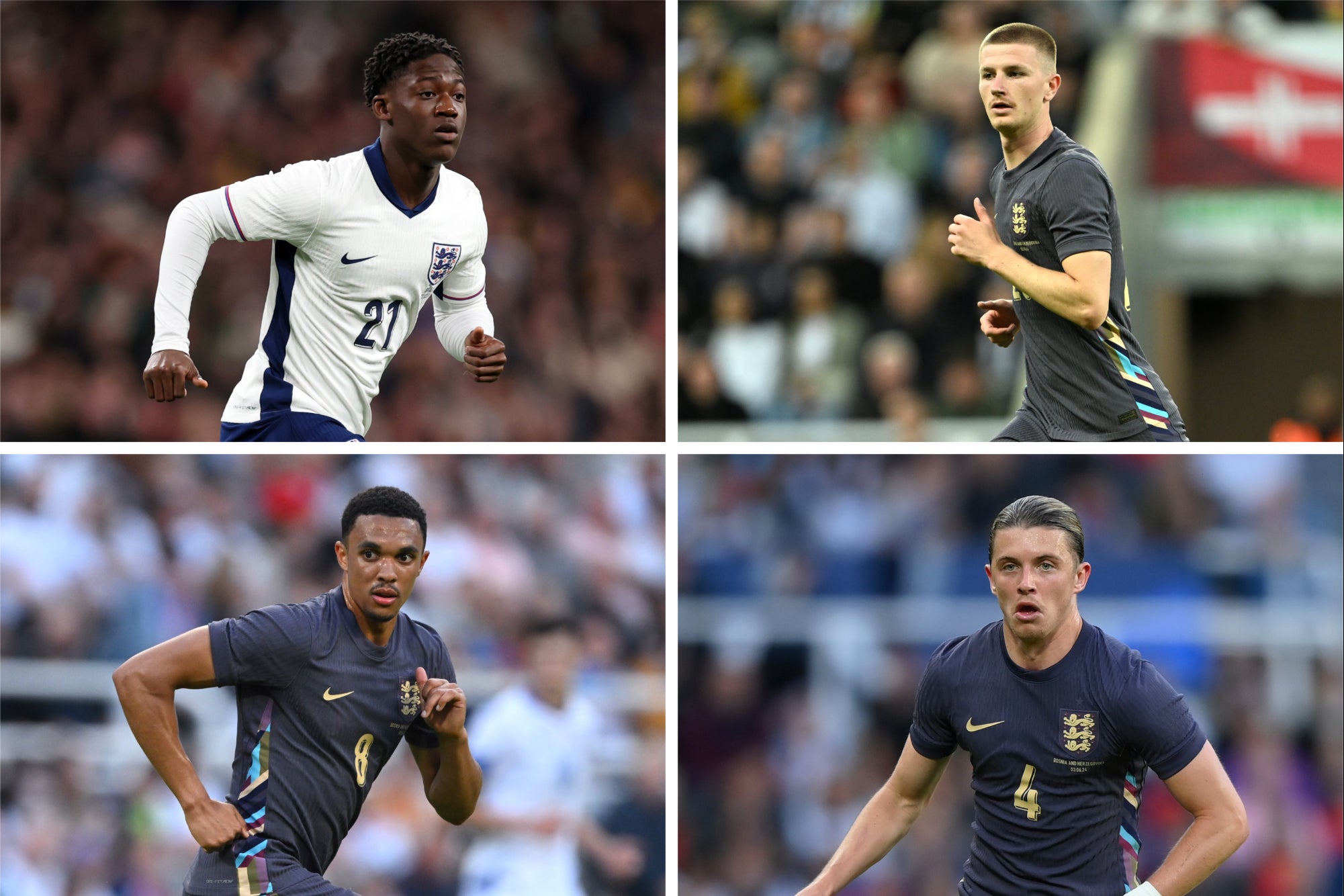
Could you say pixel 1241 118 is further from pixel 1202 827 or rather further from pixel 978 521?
pixel 1202 827

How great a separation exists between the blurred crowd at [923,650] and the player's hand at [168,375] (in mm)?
6436

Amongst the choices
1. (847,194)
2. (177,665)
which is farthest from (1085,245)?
(847,194)

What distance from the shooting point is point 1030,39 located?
214 inches

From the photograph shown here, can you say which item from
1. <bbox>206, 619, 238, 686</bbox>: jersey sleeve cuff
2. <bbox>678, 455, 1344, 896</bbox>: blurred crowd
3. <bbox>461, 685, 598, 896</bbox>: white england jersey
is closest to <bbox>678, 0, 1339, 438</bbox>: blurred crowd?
<bbox>678, 455, 1344, 896</bbox>: blurred crowd

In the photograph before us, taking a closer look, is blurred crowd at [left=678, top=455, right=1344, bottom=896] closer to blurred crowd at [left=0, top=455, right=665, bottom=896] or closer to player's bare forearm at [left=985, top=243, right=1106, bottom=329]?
blurred crowd at [left=0, top=455, right=665, bottom=896]

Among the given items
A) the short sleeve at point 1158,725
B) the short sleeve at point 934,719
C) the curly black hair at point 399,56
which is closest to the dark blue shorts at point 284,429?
the curly black hair at point 399,56

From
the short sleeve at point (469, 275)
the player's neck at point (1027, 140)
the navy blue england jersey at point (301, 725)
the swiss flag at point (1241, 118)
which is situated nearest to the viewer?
the navy blue england jersey at point (301, 725)

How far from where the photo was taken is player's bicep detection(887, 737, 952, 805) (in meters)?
5.38

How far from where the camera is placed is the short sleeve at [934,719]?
5293mm

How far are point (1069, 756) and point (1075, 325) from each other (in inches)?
61.1

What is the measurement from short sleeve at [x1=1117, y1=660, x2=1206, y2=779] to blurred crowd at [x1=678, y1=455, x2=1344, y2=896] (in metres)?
5.25

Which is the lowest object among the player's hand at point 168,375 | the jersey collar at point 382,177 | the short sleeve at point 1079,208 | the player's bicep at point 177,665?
the player's bicep at point 177,665

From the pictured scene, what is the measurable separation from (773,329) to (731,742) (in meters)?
3.52

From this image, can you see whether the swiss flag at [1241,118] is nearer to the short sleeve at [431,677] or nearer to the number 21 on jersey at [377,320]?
the number 21 on jersey at [377,320]
